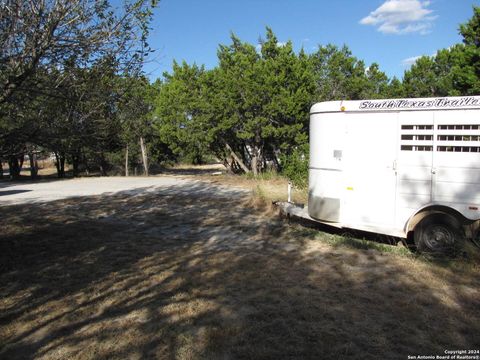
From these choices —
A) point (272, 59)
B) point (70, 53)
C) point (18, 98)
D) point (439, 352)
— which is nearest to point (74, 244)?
point (18, 98)

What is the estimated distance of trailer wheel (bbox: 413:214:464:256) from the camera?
6.97 metres

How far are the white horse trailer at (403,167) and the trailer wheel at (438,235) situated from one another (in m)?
0.02

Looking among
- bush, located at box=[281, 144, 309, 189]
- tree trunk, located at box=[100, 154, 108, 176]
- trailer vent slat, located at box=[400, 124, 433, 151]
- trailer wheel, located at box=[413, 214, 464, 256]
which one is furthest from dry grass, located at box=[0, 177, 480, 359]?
tree trunk, located at box=[100, 154, 108, 176]

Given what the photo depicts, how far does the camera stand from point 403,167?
7.41 metres

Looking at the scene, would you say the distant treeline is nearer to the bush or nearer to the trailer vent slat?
the bush

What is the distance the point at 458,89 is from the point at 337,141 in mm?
17311

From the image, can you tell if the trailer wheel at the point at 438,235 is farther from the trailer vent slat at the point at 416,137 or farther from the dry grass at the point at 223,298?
the trailer vent slat at the point at 416,137

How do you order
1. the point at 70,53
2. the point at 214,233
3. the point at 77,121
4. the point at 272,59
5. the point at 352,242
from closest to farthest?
the point at 70,53
the point at 77,121
the point at 352,242
the point at 214,233
the point at 272,59

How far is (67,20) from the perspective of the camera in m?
5.04

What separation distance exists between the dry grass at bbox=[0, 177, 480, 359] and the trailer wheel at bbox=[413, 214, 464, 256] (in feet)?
2.42

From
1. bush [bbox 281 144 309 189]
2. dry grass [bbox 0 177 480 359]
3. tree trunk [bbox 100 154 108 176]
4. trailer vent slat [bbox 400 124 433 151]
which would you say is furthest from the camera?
tree trunk [bbox 100 154 108 176]

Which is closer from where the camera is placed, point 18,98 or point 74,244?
point 18,98

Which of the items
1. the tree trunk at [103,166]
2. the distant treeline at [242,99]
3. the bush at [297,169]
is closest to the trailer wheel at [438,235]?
the distant treeline at [242,99]

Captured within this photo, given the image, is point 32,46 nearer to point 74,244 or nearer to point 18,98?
point 18,98
